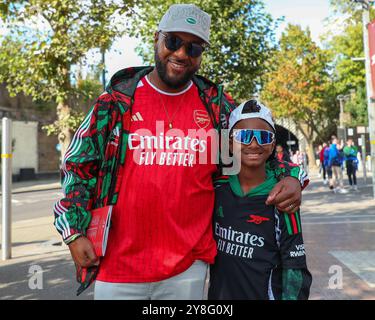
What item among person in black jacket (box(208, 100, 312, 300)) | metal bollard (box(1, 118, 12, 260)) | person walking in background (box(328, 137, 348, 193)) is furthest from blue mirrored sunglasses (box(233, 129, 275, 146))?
person walking in background (box(328, 137, 348, 193))

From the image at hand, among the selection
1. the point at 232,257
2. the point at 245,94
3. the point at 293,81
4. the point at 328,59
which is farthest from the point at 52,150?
the point at 232,257

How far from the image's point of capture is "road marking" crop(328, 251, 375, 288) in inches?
202

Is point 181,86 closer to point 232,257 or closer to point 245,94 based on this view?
point 232,257

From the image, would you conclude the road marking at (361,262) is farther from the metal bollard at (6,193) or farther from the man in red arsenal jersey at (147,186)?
the metal bollard at (6,193)

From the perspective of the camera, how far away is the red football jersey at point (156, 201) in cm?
210

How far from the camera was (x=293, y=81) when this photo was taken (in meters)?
35.5

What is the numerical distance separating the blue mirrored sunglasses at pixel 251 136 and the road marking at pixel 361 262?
124 inches

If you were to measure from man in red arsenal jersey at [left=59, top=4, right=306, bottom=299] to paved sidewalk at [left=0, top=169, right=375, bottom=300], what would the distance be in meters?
2.69

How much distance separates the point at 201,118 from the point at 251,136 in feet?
1.05

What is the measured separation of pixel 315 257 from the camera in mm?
6164

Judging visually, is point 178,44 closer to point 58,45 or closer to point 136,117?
point 136,117

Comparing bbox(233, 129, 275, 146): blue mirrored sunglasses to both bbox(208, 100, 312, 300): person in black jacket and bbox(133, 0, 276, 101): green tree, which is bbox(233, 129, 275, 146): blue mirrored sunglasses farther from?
bbox(133, 0, 276, 101): green tree

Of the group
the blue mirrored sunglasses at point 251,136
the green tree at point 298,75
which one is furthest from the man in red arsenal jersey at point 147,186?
the green tree at point 298,75
